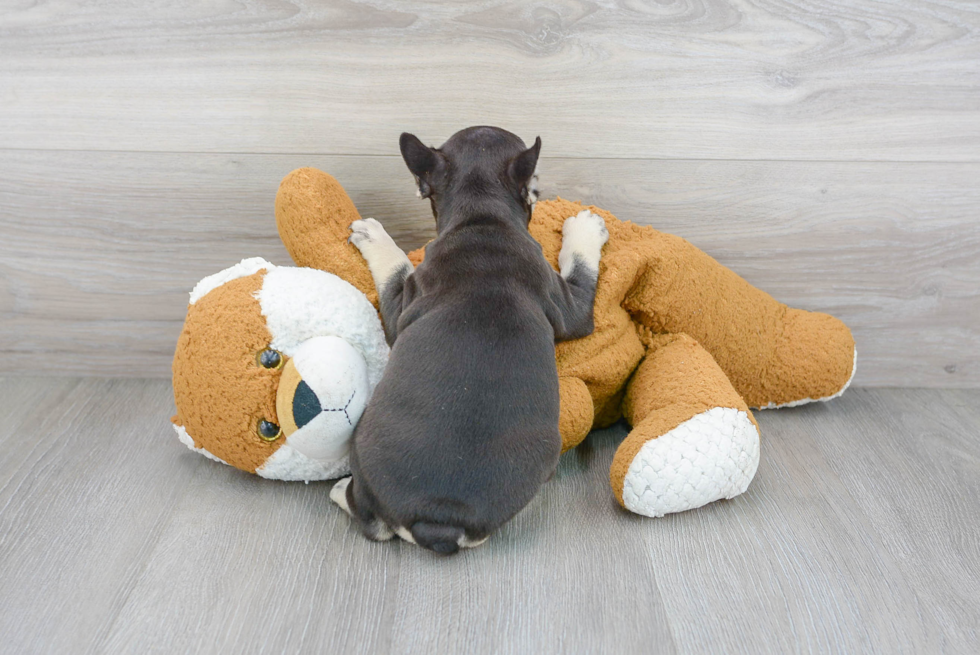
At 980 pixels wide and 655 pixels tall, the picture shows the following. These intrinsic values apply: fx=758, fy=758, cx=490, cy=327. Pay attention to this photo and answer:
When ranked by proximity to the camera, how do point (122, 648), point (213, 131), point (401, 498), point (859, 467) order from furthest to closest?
point (213, 131), point (859, 467), point (401, 498), point (122, 648)

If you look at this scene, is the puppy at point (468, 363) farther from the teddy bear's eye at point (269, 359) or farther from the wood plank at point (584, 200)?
the wood plank at point (584, 200)

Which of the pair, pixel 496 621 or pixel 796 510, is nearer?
pixel 496 621

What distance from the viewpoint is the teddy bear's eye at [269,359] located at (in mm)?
1460

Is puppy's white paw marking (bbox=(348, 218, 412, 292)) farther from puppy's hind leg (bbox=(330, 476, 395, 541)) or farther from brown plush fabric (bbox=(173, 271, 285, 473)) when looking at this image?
puppy's hind leg (bbox=(330, 476, 395, 541))

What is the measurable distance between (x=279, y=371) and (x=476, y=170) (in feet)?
1.82

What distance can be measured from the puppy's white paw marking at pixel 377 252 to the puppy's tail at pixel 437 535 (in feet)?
1.76

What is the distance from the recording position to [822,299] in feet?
6.39

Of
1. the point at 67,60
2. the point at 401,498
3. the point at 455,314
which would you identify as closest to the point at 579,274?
the point at 455,314

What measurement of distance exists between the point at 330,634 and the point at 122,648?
0.31 m

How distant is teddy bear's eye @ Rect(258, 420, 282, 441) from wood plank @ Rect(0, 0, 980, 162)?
2.28ft

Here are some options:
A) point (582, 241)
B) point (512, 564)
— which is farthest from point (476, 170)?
point (512, 564)

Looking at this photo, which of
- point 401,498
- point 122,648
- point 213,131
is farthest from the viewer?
point 213,131

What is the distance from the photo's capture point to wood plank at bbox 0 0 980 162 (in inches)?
67.7

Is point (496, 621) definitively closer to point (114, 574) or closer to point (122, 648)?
point (122, 648)
